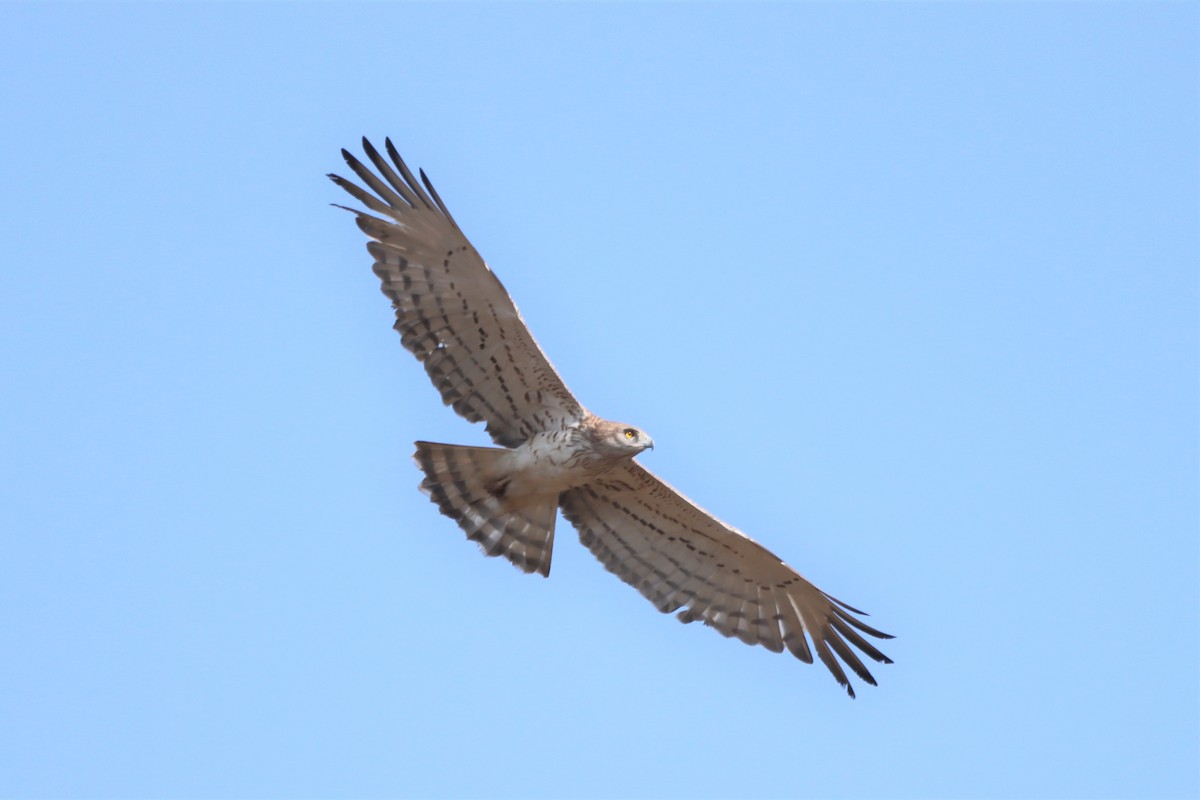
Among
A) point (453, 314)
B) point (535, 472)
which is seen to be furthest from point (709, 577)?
point (453, 314)

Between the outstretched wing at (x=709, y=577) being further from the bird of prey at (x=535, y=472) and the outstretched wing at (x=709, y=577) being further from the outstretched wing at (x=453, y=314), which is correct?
the outstretched wing at (x=453, y=314)

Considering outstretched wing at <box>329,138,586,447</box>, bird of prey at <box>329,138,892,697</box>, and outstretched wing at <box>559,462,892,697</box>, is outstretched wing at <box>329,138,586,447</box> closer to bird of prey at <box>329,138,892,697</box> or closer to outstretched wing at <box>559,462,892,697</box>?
bird of prey at <box>329,138,892,697</box>

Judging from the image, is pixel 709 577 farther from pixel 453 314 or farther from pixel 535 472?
pixel 453 314

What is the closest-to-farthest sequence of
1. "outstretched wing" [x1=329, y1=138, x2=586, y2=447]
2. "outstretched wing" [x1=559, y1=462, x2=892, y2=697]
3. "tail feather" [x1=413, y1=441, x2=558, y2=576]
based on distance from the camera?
"outstretched wing" [x1=329, y1=138, x2=586, y2=447] → "tail feather" [x1=413, y1=441, x2=558, y2=576] → "outstretched wing" [x1=559, y1=462, x2=892, y2=697]

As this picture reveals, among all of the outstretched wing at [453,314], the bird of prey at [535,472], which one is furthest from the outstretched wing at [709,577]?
the outstretched wing at [453,314]

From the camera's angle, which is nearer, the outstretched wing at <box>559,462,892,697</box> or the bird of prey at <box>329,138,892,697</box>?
the bird of prey at <box>329,138,892,697</box>

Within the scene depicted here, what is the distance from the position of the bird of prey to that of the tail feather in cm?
1

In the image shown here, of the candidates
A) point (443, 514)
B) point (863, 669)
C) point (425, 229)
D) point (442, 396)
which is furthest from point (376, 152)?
point (863, 669)

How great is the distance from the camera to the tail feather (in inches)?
579

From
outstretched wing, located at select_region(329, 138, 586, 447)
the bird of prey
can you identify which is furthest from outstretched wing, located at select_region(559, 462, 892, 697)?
outstretched wing, located at select_region(329, 138, 586, 447)

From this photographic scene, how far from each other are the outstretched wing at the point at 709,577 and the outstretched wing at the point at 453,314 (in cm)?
96

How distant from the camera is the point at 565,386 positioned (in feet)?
47.3

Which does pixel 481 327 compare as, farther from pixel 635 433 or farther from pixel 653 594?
pixel 653 594

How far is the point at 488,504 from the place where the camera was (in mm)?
14914
